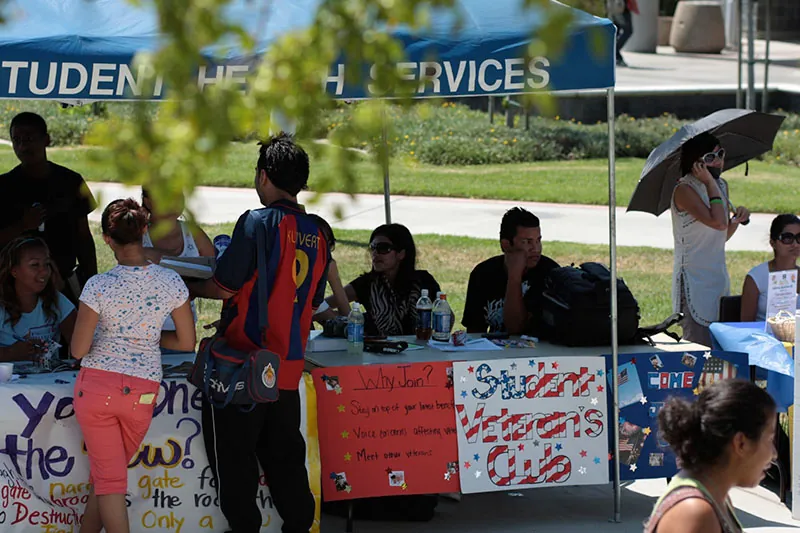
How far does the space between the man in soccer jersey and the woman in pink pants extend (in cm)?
28

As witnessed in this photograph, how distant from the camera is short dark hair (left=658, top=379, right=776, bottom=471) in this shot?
346 cm

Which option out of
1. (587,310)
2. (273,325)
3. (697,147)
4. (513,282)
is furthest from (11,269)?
(697,147)

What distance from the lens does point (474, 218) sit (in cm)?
1641

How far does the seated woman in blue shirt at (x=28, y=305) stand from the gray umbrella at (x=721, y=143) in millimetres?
3971

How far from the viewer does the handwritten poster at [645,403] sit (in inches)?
256

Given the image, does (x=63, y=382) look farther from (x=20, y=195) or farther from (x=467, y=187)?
(x=467, y=187)

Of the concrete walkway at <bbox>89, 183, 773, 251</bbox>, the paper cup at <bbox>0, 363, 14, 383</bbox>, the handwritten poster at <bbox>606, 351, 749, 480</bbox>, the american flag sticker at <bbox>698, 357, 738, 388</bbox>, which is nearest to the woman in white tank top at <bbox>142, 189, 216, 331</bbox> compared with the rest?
the paper cup at <bbox>0, 363, 14, 383</bbox>

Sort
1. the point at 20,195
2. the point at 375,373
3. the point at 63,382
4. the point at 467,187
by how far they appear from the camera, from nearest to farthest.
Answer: the point at 63,382 < the point at 375,373 < the point at 20,195 < the point at 467,187

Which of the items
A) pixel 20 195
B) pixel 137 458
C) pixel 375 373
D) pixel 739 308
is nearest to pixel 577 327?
pixel 375 373

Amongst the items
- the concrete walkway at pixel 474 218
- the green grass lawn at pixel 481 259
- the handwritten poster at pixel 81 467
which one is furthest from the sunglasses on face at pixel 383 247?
the concrete walkway at pixel 474 218

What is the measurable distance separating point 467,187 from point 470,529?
41.0 ft

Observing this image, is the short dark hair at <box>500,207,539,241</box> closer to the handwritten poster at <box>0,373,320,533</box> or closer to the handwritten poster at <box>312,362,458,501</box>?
the handwritten poster at <box>312,362,458,501</box>

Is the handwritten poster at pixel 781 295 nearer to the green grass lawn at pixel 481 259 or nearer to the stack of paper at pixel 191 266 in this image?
the stack of paper at pixel 191 266

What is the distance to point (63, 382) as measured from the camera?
5.84 meters
